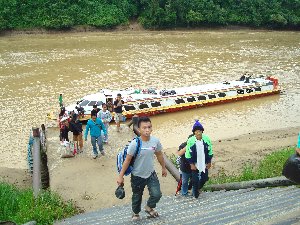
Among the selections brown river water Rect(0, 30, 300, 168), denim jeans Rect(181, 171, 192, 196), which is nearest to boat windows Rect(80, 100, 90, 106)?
brown river water Rect(0, 30, 300, 168)

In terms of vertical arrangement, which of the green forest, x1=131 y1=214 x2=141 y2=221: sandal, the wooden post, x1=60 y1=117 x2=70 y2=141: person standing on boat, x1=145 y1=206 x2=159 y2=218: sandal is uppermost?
the green forest

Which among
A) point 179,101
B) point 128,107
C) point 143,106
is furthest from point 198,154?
point 179,101

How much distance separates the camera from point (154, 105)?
886 inches

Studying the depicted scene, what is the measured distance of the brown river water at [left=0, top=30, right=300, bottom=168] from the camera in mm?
21734

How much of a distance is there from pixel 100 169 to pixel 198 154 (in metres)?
Result: 4.72

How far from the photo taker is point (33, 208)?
846cm

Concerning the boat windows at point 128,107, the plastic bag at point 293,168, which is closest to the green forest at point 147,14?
the boat windows at point 128,107

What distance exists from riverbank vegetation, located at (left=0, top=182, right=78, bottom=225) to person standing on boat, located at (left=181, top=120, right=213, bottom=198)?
2.81 meters

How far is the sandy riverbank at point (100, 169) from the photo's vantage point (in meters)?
10.2

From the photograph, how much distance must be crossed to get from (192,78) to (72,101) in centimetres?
989

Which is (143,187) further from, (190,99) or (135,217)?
(190,99)

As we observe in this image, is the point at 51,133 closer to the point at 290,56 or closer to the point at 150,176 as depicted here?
the point at 150,176

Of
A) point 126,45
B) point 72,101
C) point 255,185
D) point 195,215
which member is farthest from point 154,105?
point 126,45

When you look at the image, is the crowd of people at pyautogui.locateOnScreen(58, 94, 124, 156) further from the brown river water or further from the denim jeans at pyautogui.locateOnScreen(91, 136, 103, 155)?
the brown river water
